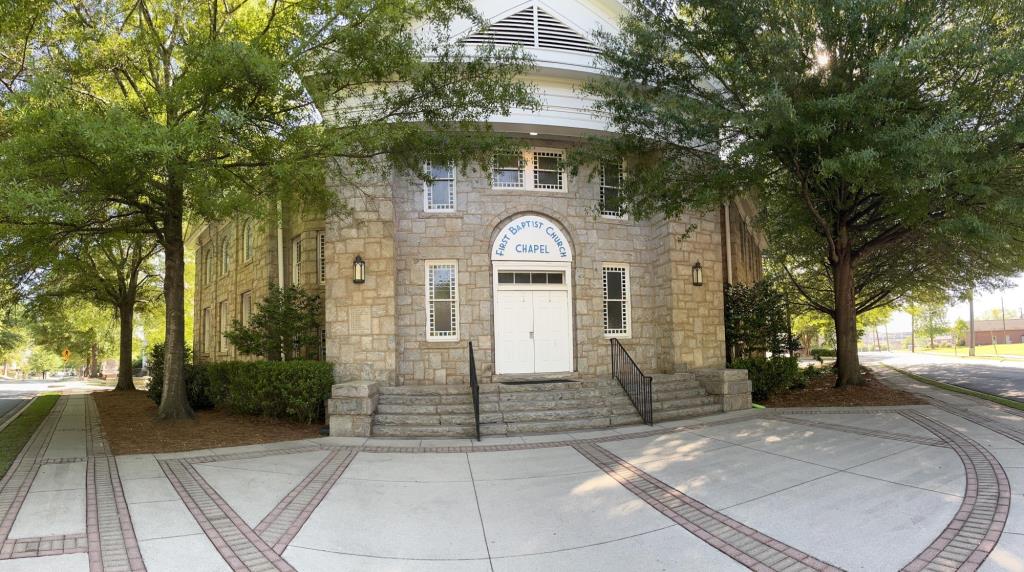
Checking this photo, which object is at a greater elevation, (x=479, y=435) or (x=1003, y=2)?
(x=1003, y=2)

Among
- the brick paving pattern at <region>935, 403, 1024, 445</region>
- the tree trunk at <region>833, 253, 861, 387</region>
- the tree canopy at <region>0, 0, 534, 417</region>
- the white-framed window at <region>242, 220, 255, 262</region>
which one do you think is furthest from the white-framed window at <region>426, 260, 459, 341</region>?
the brick paving pattern at <region>935, 403, 1024, 445</region>

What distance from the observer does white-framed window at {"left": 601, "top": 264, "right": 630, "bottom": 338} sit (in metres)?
11.7

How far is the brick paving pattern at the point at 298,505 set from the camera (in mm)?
4328

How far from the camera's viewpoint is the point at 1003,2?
738cm

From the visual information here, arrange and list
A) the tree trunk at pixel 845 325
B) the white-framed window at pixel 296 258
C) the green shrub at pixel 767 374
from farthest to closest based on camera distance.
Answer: the white-framed window at pixel 296 258 < the tree trunk at pixel 845 325 < the green shrub at pixel 767 374

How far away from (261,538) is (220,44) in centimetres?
590

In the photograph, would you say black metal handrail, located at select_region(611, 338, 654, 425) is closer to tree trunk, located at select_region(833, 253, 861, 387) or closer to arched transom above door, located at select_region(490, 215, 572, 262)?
arched transom above door, located at select_region(490, 215, 572, 262)

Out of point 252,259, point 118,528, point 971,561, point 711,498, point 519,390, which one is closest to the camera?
point 971,561

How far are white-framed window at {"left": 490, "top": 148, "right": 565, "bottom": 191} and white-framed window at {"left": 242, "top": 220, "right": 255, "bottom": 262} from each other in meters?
8.53

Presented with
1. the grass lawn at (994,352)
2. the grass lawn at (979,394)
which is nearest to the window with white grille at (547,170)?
the grass lawn at (979,394)

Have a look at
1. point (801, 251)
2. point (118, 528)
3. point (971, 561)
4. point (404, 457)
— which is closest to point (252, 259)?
point (404, 457)

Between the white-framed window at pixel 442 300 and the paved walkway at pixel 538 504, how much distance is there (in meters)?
3.23

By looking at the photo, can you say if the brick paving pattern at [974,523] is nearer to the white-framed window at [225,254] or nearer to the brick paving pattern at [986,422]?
the brick paving pattern at [986,422]

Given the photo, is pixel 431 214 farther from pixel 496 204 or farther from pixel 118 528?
pixel 118 528
